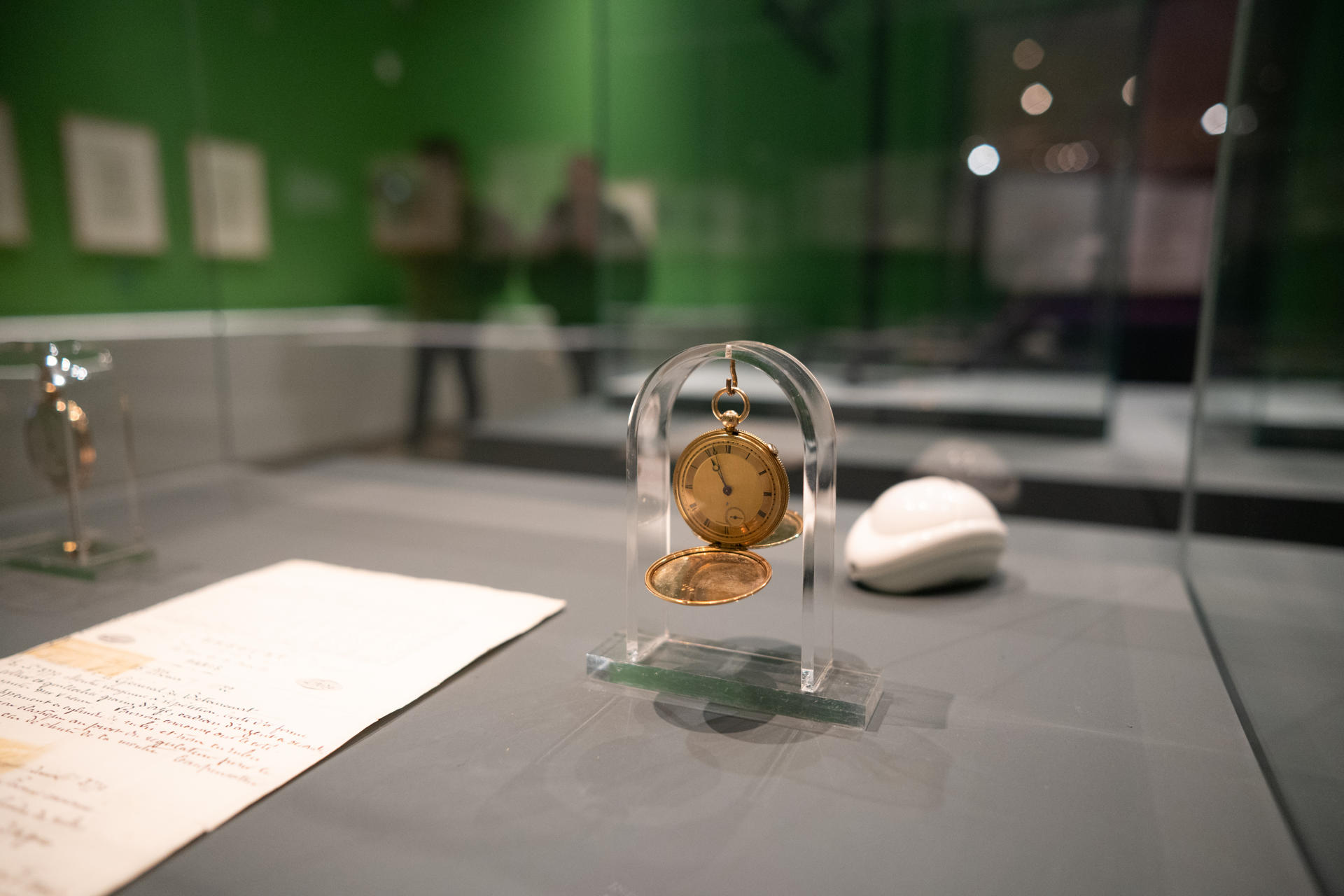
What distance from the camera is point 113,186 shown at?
6.16 ft

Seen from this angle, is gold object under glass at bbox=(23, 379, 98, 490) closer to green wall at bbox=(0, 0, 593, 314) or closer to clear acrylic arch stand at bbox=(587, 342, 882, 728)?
green wall at bbox=(0, 0, 593, 314)

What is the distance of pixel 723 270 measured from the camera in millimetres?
2350

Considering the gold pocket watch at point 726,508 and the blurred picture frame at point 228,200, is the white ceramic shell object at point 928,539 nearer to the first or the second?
the gold pocket watch at point 726,508

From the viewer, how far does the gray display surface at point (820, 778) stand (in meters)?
0.57

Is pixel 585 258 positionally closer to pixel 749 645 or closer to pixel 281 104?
pixel 281 104

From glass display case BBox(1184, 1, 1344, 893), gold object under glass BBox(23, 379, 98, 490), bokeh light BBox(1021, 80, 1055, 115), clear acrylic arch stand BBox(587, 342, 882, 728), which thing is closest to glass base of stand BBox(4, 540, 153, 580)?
gold object under glass BBox(23, 379, 98, 490)

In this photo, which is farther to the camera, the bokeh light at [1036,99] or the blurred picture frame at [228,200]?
the blurred picture frame at [228,200]

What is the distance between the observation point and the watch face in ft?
2.56

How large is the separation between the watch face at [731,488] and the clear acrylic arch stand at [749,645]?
0.03 meters

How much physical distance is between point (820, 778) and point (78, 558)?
1.08 m

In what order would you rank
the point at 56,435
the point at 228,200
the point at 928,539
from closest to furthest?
the point at 928,539 < the point at 56,435 < the point at 228,200

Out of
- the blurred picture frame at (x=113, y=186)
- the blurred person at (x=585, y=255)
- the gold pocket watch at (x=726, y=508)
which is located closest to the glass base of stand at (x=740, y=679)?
the gold pocket watch at (x=726, y=508)

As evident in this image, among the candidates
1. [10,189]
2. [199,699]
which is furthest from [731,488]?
[10,189]

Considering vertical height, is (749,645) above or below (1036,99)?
below
